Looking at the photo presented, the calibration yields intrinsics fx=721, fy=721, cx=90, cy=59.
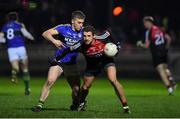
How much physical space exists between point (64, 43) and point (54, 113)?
1.75m

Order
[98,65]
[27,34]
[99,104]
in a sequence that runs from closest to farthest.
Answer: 1. [98,65]
2. [99,104]
3. [27,34]

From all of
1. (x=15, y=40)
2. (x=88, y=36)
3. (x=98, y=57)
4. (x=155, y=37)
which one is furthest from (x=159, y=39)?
(x=88, y=36)

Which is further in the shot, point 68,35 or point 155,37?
point 155,37

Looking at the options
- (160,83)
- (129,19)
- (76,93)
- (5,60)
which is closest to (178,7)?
(129,19)

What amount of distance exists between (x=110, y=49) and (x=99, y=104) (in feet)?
11.4

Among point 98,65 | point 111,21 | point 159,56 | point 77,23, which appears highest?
point 111,21

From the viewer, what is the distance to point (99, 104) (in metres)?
19.0

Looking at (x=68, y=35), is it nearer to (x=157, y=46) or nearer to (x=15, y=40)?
(x=15, y=40)

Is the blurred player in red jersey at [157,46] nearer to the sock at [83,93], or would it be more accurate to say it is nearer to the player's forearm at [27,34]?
the player's forearm at [27,34]

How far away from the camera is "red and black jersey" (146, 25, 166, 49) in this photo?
24.3 m

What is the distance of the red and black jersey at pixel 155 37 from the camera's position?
24.3 m

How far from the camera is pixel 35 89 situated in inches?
1027

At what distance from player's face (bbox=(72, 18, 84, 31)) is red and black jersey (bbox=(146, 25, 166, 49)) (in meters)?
7.93

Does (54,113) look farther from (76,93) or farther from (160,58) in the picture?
(160,58)
